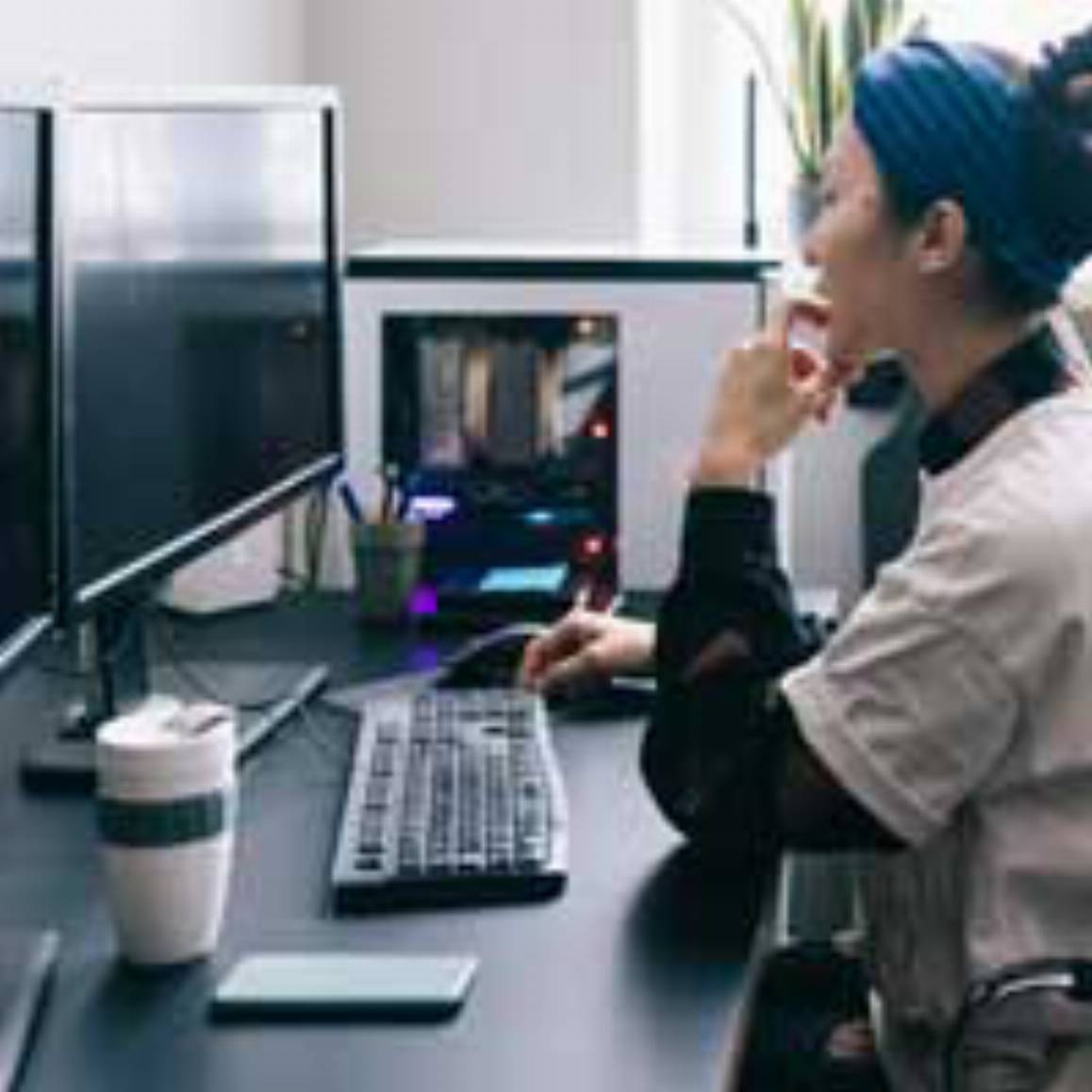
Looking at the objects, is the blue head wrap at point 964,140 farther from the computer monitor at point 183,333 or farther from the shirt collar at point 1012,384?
the computer monitor at point 183,333

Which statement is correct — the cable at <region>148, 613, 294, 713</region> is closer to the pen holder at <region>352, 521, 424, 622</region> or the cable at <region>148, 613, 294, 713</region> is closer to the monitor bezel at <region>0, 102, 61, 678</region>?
the pen holder at <region>352, 521, 424, 622</region>

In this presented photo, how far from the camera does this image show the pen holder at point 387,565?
7.65 ft

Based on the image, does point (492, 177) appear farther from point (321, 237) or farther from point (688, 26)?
point (321, 237)

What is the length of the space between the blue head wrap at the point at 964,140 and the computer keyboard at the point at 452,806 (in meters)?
0.50

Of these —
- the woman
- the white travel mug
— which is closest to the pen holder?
the woman

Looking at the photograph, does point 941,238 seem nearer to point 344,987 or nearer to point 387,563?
point 344,987

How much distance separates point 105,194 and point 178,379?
8.6 inches

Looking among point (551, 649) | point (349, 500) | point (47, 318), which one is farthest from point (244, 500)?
point (47, 318)

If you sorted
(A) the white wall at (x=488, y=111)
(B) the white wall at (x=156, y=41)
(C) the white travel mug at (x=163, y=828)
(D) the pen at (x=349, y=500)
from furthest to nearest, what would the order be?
(A) the white wall at (x=488, y=111) → (D) the pen at (x=349, y=500) → (B) the white wall at (x=156, y=41) → (C) the white travel mug at (x=163, y=828)

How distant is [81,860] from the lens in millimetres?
1584

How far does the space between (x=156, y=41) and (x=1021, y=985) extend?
5.18 ft

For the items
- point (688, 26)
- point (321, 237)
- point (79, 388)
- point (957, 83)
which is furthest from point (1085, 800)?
point (688, 26)

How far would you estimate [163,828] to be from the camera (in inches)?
53.2

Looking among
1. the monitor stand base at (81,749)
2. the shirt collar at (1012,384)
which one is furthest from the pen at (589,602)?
the shirt collar at (1012,384)
